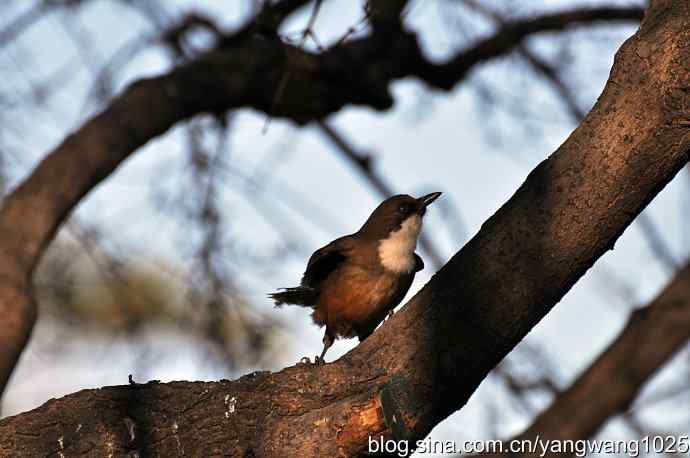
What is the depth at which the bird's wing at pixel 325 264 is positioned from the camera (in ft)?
16.2

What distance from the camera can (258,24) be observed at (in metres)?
5.05

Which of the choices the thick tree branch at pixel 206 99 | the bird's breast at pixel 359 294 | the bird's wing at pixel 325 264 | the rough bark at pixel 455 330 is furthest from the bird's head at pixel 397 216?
the rough bark at pixel 455 330

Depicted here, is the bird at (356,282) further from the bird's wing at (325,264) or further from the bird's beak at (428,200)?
the bird's beak at (428,200)

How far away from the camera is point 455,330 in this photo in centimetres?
325

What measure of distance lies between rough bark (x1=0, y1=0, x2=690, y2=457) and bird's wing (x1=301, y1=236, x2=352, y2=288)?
4.73 feet

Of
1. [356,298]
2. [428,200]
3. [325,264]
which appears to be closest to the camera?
[356,298]

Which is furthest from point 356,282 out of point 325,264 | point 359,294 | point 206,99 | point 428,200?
point 206,99

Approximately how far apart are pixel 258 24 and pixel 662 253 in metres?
3.11

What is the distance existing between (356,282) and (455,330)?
157 centimetres

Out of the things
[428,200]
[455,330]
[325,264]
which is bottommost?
[455,330]

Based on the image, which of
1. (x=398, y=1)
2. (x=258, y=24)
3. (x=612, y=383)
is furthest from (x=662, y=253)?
(x=258, y=24)

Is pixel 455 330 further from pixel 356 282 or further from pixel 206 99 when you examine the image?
pixel 206 99

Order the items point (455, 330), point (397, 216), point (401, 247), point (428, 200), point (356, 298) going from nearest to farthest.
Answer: point (455, 330) → point (356, 298) → point (401, 247) → point (397, 216) → point (428, 200)

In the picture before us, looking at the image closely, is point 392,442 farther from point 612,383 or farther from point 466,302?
point 612,383
